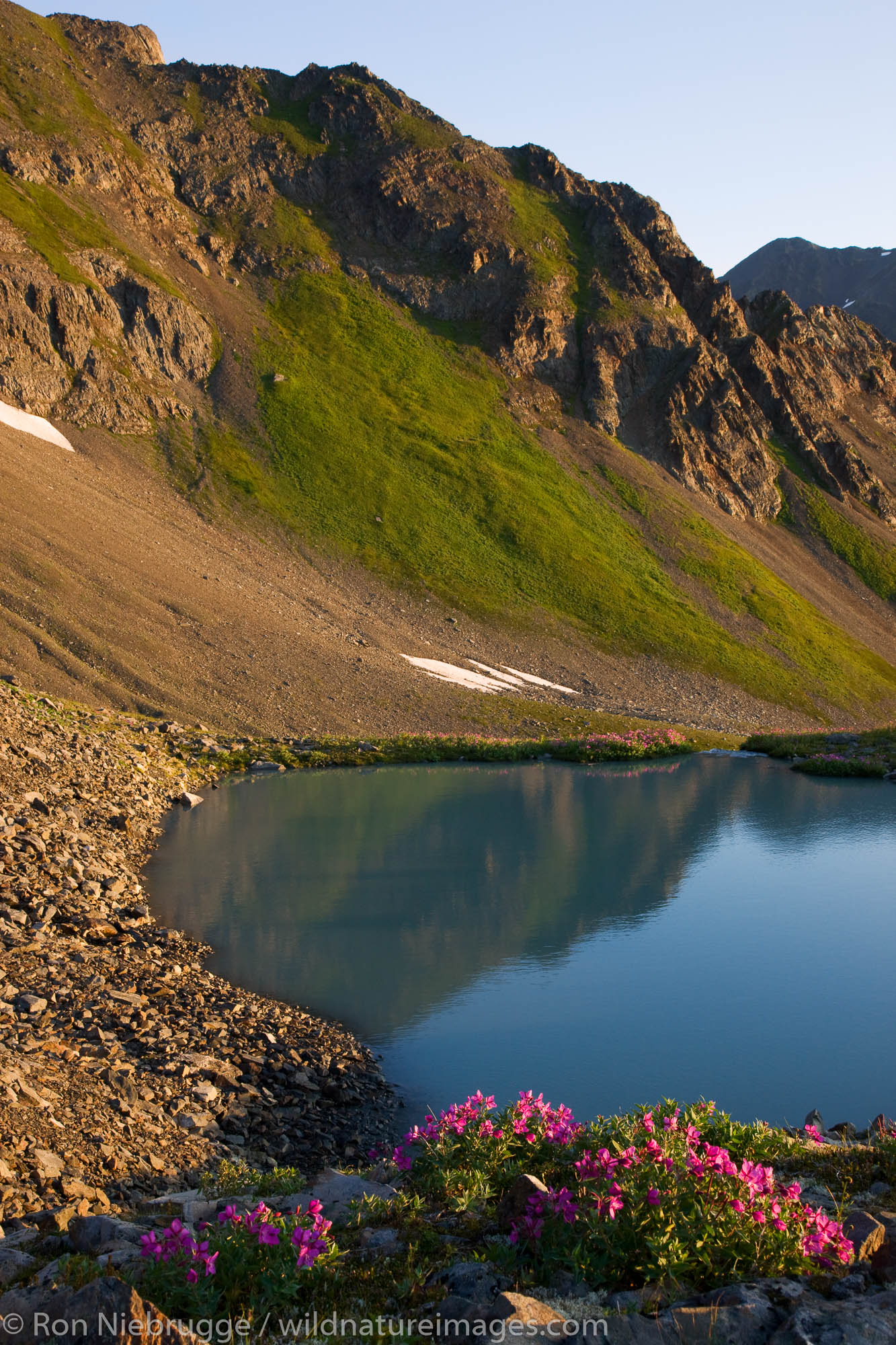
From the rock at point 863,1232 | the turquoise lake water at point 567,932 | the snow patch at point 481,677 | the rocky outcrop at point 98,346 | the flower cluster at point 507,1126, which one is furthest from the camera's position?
the rocky outcrop at point 98,346

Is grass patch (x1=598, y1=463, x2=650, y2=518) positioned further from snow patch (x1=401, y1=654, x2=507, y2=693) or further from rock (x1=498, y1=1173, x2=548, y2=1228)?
rock (x1=498, y1=1173, x2=548, y2=1228)

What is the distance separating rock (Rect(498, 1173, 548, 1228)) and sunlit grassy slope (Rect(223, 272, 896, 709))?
6679cm

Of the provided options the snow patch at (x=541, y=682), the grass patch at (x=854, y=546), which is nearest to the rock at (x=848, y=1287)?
the snow patch at (x=541, y=682)

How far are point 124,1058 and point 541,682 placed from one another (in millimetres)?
53468

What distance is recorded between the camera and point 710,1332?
5.49 metres

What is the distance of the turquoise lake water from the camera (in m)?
13.7

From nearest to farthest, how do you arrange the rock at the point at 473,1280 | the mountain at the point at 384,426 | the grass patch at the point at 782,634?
the rock at the point at 473,1280
the mountain at the point at 384,426
the grass patch at the point at 782,634

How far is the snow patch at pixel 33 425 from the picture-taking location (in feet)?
218

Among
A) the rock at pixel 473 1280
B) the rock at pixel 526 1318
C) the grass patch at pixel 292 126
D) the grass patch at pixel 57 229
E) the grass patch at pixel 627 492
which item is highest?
the grass patch at pixel 292 126

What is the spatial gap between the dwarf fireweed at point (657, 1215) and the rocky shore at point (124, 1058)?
3.66 metres

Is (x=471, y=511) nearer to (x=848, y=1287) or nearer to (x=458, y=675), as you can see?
(x=458, y=675)

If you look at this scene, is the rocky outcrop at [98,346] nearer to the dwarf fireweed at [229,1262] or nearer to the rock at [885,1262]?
the dwarf fireweed at [229,1262]

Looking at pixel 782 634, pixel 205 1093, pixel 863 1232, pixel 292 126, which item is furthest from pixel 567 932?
pixel 292 126

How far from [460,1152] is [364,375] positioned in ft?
313
